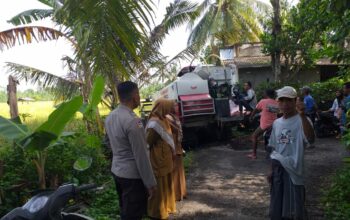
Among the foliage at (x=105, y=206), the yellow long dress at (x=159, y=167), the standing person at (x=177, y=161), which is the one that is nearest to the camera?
the yellow long dress at (x=159, y=167)

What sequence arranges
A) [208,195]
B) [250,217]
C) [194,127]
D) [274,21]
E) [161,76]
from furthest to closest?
[274,21], [161,76], [194,127], [208,195], [250,217]

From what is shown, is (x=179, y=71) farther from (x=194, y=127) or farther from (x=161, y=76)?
(x=194, y=127)

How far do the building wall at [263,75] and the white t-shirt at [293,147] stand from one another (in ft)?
57.4

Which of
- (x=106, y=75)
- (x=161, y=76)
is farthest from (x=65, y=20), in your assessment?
(x=161, y=76)

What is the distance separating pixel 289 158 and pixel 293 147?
112mm

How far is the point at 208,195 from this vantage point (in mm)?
6309

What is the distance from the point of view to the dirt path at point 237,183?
545 centimetres

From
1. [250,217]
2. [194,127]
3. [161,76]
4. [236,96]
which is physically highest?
[161,76]

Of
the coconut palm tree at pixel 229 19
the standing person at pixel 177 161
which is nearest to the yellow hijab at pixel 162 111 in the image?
the standing person at pixel 177 161

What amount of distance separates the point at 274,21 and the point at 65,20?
12.2 m

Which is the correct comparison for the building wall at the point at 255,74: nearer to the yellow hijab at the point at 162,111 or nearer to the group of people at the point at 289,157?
the yellow hijab at the point at 162,111

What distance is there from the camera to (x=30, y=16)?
31.7 ft

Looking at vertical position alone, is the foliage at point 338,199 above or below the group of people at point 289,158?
below

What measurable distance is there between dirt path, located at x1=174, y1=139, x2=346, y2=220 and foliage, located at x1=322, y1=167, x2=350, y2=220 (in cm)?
13
